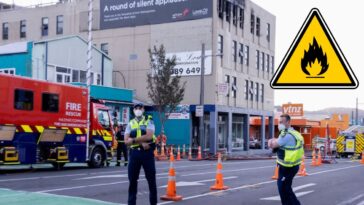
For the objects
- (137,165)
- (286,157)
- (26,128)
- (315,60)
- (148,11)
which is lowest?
(137,165)

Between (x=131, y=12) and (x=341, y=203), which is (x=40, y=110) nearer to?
(x=341, y=203)

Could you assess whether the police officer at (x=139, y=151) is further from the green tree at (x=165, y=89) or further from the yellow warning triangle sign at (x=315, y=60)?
the green tree at (x=165, y=89)

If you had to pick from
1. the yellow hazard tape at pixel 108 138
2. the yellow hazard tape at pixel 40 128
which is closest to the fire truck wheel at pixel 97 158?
the yellow hazard tape at pixel 108 138

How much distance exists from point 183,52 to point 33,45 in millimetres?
12388

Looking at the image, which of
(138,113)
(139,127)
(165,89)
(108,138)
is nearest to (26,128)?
(108,138)

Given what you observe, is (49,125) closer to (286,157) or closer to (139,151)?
(139,151)

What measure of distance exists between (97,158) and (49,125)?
3.01 meters

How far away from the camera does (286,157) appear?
906 centimetres

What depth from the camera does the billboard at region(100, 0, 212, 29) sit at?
4222 cm

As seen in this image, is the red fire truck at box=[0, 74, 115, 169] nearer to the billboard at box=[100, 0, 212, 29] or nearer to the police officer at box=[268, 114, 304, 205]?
the police officer at box=[268, 114, 304, 205]

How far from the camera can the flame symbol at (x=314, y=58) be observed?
11.4 feet

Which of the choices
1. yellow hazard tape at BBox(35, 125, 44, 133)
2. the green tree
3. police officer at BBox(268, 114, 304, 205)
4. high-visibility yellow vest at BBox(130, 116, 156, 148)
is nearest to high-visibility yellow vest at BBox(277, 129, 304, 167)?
police officer at BBox(268, 114, 304, 205)

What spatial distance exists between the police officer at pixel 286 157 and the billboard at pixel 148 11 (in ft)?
109

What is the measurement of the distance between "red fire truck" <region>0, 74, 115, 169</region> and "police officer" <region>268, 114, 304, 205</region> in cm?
1141
